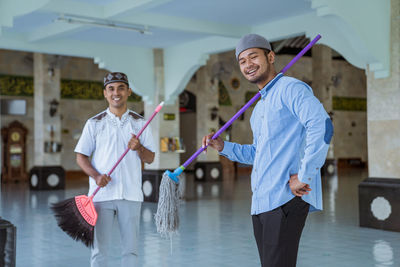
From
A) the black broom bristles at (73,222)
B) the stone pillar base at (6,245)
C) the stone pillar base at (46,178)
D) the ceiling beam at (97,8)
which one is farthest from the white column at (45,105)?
the black broom bristles at (73,222)

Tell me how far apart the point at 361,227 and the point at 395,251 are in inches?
62.4

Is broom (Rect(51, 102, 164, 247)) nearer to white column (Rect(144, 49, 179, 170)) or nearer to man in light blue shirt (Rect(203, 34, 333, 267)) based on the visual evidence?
man in light blue shirt (Rect(203, 34, 333, 267))

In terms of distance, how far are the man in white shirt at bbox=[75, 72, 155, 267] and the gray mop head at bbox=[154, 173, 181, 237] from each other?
1.44 ft

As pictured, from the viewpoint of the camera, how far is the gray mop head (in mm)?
2643

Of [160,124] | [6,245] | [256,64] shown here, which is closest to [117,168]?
[6,245]

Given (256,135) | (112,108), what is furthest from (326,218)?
(256,135)

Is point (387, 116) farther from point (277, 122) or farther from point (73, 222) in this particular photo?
point (277, 122)

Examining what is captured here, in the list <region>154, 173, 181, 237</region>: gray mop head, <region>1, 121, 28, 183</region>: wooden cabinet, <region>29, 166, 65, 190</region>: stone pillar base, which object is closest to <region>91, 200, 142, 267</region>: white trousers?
<region>154, 173, 181, 237</region>: gray mop head

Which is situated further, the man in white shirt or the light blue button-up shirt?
the man in white shirt

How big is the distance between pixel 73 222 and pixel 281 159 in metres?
1.53

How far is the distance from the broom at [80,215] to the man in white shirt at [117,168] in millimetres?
43

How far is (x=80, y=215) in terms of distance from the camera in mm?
3053

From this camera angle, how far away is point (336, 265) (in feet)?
15.3

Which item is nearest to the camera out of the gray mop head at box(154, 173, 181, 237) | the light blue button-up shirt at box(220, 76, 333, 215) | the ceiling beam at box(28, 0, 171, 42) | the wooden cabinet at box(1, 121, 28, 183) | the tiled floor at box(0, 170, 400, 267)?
the light blue button-up shirt at box(220, 76, 333, 215)
